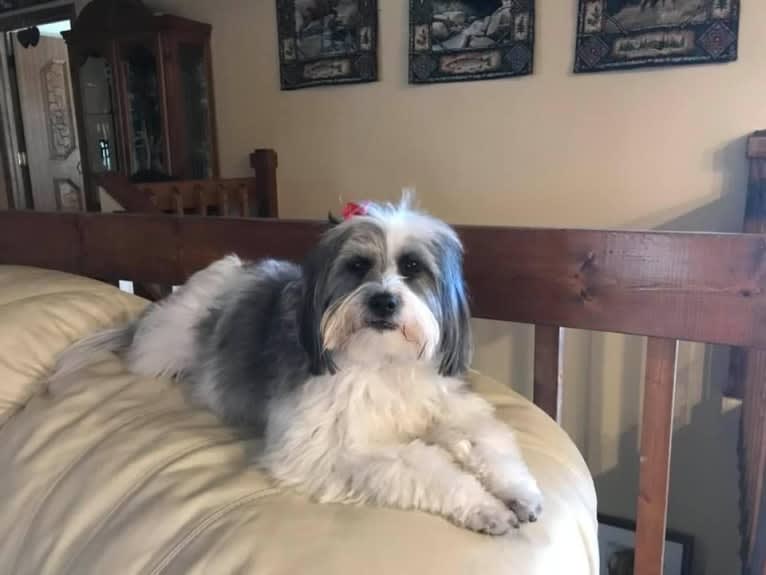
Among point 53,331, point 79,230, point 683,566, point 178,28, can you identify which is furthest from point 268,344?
point 178,28

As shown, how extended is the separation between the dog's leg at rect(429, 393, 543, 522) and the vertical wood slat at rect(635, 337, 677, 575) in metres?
0.28

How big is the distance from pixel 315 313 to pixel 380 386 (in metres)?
0.16

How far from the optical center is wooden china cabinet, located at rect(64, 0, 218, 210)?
3340 mm

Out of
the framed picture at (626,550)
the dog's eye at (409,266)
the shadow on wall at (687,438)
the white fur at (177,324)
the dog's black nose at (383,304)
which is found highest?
the dog's eye at (409,266)

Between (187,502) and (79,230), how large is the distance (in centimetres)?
114

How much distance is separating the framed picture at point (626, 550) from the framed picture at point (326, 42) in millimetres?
2138

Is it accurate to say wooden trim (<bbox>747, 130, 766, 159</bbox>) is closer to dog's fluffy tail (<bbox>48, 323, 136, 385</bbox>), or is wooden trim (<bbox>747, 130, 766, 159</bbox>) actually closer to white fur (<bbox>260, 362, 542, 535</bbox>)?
white fur (<bbox>260, 362, 542, 535</bbox>)

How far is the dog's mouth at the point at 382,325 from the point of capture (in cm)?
98

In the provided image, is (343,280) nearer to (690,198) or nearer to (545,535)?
(545,535)

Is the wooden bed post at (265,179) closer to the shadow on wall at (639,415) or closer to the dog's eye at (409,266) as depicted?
the shadow on wall at (639,415)

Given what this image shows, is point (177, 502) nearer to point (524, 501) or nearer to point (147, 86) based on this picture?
point (524, 501)

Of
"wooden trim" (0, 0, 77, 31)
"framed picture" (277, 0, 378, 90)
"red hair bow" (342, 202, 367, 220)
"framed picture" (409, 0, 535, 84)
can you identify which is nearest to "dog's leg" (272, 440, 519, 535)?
"red hair bow" (342, 202, 367, 220)

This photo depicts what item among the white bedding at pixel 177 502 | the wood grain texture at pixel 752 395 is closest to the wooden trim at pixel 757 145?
the wood grain texture at pixel 752 395

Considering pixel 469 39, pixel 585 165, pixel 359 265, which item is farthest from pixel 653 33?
pixel 359 265
